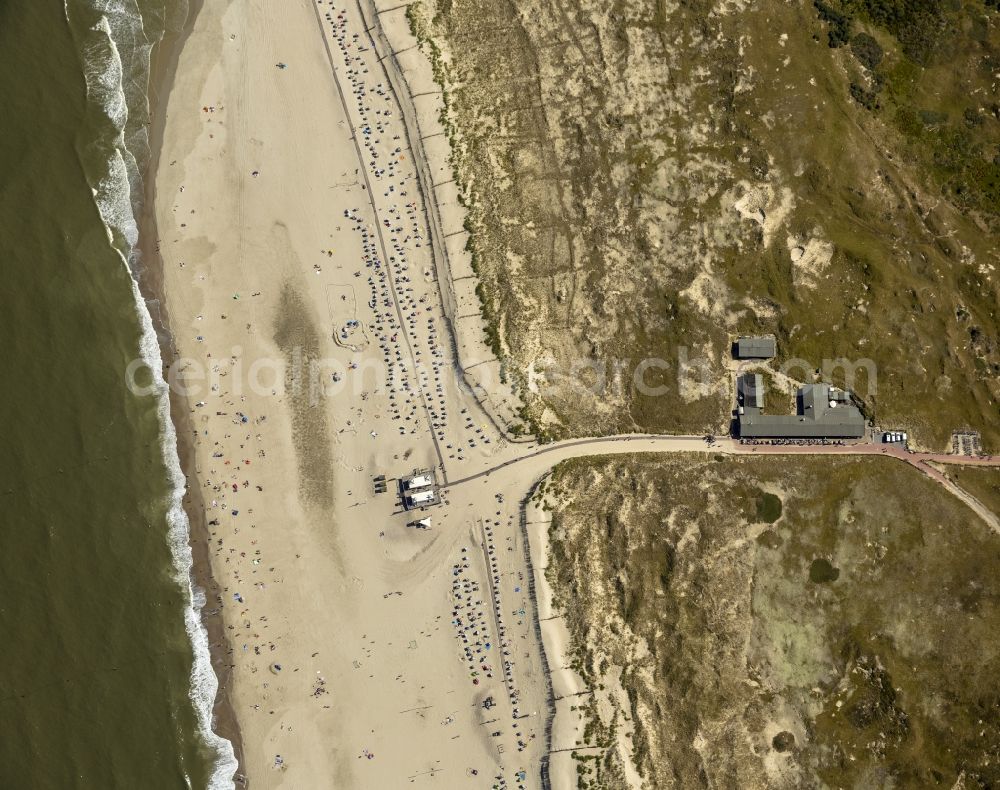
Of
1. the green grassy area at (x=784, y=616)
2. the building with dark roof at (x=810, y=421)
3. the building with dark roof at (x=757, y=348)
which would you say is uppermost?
the building with dark roof at (x=757, y=348)

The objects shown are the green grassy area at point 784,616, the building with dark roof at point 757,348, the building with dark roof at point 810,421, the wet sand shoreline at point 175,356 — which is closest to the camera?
the green grassy area at point 784,616

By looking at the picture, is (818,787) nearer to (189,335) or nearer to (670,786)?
(670,786)

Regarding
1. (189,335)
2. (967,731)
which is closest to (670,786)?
(967,731)

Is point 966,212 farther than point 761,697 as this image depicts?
Yes

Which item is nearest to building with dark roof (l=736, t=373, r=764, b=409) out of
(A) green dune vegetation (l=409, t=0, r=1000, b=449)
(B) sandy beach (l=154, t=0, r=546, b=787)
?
(A) green dune vegetation (l=409, t=0, r=1000, b=449)

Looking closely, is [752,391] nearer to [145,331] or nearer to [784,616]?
[784,616]

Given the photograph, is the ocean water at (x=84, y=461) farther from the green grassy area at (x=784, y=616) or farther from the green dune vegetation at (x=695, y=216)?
the green grassy area at (x=784, y=616)

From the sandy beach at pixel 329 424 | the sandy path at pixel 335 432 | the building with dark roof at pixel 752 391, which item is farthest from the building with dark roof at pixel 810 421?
the sandy beach at pixel 329 424
